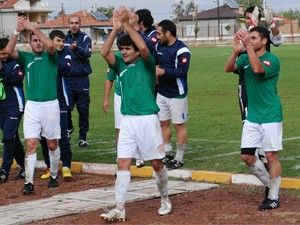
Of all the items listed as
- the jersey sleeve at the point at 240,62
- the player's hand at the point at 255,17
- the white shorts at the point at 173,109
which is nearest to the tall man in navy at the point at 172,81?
the white shorts at the point at 173,109

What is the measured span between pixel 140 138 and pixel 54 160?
9.37 feet

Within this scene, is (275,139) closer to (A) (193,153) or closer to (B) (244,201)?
(B) (244,201)

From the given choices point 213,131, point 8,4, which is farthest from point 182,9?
point 213,131

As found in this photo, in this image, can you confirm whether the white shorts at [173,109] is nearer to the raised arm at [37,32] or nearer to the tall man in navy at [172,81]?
the tall man in navy at [172,81]

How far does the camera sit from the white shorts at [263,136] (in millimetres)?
9062

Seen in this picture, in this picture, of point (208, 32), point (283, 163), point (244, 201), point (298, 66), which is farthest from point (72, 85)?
point (208, 32)

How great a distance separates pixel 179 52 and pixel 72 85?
3515 millimetres

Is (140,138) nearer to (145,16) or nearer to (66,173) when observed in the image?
(66,173)

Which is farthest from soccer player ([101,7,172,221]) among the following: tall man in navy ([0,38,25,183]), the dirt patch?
tall man in navy ([0,38,25,183])

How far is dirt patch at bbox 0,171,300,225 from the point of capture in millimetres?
8617

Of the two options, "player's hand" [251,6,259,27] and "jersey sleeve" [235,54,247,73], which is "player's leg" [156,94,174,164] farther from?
"jersey sleeve" [235,54,247,73]

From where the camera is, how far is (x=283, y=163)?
11.7 meters

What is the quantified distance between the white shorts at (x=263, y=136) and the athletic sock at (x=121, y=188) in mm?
1485

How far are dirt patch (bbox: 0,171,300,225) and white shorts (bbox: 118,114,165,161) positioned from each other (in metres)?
0.72
